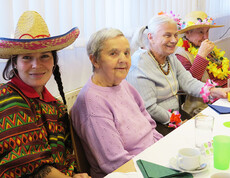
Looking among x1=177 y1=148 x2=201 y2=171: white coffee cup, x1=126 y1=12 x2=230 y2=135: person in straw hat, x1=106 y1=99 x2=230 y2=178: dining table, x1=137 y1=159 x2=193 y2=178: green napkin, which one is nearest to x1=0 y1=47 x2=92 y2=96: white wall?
x1=126 y1=12 x2=230 y2=135: person in straw hat

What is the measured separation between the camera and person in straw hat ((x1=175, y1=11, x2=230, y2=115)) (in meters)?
2.74

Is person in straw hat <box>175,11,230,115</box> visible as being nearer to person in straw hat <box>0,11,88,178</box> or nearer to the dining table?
the dining table

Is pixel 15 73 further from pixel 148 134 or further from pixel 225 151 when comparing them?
pixel 225 151

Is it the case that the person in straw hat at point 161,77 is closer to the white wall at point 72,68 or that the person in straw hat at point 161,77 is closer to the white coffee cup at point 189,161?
the white wall at point 72,68

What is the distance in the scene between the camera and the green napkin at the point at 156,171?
3.48 ft

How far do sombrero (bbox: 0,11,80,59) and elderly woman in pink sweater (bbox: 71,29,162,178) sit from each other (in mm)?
234

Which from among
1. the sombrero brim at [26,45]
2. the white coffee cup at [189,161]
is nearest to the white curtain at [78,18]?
the sombrero brim at [26,45]

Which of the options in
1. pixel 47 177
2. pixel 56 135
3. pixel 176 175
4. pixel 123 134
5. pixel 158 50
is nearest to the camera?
pixel 176 175

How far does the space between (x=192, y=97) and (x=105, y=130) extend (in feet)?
5.18

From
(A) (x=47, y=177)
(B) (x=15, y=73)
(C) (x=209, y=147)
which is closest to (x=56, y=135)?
(A) (x=47, y=177)

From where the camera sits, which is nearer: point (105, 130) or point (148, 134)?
point (105, 130)

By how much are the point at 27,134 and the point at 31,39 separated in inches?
15.5

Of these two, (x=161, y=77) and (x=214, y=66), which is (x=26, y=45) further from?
(x=214, y=66)

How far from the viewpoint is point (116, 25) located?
264cm
